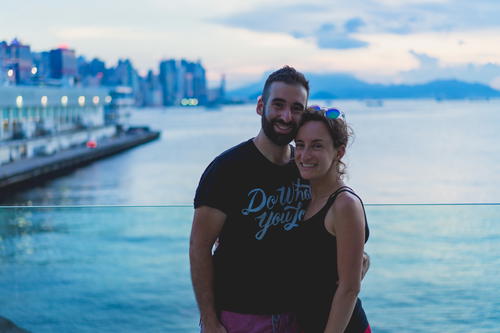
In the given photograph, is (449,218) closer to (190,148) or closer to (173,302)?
(173,302)

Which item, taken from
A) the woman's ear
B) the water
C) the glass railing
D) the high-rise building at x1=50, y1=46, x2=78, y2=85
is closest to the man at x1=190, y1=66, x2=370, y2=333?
the woman's ear

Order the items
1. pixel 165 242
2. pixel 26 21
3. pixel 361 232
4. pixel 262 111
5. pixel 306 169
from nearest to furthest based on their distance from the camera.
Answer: pixel 361 232, pixel 306 169, pixel 262 111, pixel 165 242, pixel 26 21

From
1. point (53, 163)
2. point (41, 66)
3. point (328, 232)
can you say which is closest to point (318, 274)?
point (328, 232)

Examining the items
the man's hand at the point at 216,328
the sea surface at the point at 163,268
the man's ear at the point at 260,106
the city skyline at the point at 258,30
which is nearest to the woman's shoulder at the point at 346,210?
the man's ear at the point at 260,106

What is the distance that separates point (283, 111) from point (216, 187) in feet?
0.81

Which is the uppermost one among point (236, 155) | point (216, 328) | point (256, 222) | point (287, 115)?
point (287, 115)

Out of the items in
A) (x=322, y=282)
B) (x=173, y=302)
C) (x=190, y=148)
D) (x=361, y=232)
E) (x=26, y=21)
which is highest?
(x=26, y=21)

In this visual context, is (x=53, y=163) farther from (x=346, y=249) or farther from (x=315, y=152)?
(x=346, y=249)

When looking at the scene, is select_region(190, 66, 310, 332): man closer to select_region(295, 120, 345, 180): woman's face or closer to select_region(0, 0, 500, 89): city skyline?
select_region(295, 120, 345, 180): woman's face

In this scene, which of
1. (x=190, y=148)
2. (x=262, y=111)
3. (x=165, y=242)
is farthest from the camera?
(x=190, y=148)

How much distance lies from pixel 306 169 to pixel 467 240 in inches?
60.6

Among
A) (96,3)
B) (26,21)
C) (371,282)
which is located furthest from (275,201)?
(96,3)

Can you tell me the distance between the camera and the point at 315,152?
1.56 m

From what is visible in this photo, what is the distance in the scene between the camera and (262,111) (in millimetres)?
1693
